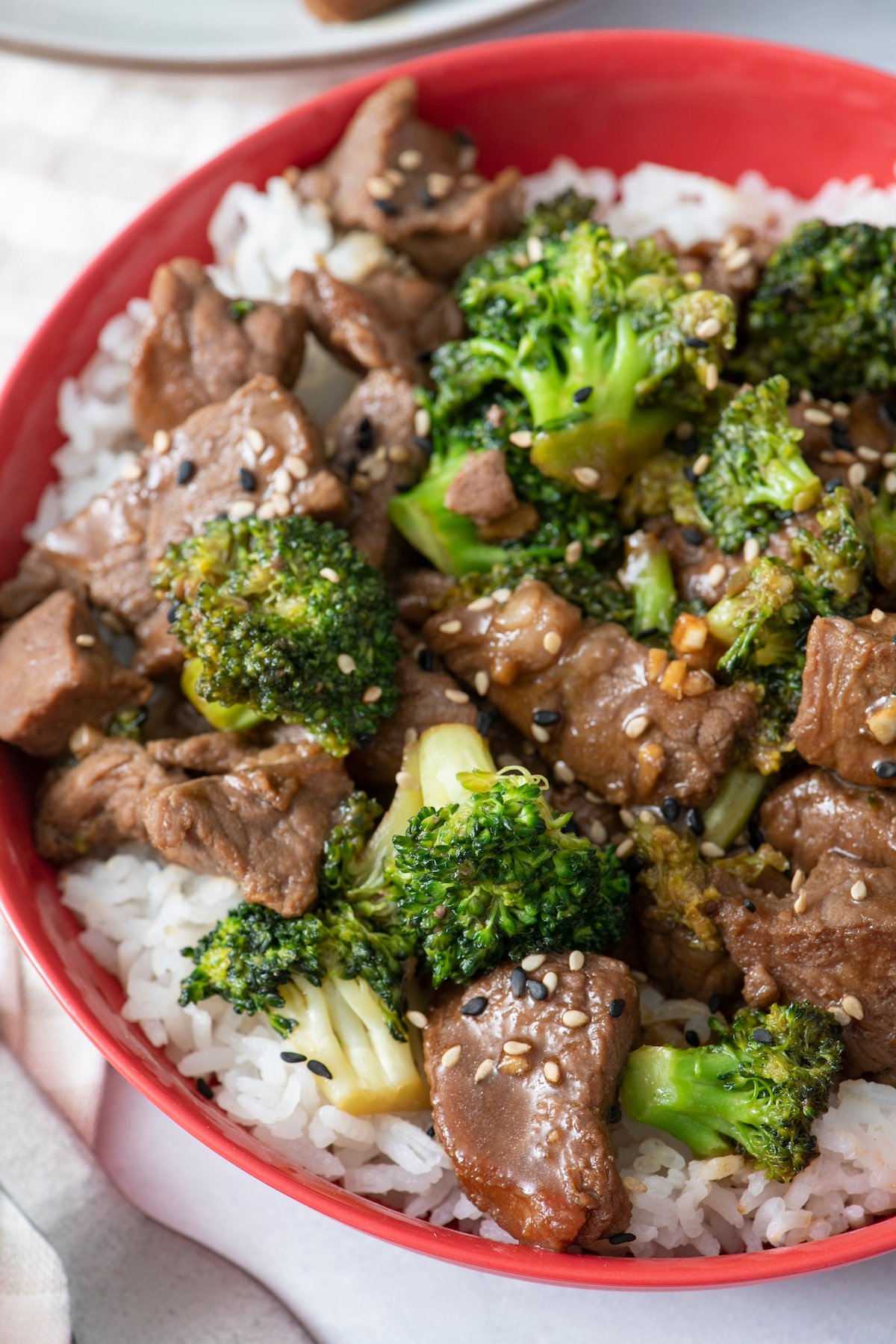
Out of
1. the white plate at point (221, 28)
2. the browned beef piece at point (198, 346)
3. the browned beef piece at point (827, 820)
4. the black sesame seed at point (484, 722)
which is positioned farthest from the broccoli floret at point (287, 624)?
the white plate at point (221, 28)

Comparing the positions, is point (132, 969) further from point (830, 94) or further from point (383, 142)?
point (830, 94)

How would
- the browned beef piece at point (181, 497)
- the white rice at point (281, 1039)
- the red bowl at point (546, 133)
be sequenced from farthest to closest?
the red bowl at point (546, 133) < the browned beef piece at point (181, 497) < the white rice at point (281, 1039)

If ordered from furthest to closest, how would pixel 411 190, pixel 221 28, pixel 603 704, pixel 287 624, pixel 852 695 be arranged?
pixel 221 28, pixel 411 190, pixel 603 704, pixel 287 624, pixel 852 695

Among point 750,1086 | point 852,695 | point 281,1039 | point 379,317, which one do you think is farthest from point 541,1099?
point 379,317

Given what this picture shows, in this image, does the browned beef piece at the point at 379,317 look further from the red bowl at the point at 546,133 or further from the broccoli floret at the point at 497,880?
the broccoli floret at the point at 497,880

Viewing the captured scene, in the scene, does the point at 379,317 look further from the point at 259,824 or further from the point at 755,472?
the point at 259,824

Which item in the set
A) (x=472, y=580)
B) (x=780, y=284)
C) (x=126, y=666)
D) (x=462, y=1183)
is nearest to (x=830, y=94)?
(x=780, y=284)
